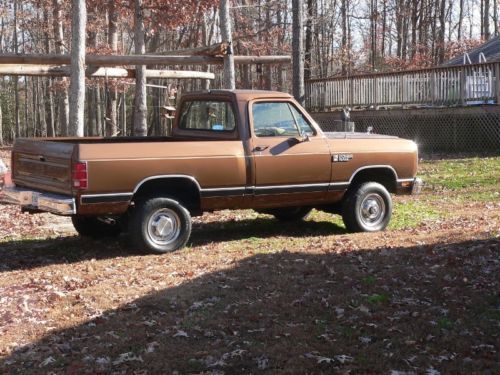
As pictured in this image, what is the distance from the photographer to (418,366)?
452cm

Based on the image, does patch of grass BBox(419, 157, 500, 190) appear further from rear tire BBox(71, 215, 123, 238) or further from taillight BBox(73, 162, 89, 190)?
taillight BBox(73, 162, 89, 190)

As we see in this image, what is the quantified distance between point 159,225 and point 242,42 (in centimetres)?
2476

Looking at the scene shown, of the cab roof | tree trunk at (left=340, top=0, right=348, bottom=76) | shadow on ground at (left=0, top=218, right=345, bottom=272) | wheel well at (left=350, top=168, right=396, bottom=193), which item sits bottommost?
shadow on ground at (left=0, top=218, right=345, bottom=272)

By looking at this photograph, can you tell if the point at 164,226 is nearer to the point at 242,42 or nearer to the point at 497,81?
the point at 497,81

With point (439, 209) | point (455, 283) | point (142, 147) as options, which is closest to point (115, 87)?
point (439, 209)

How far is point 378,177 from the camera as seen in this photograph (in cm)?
984

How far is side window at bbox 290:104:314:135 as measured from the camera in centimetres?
898

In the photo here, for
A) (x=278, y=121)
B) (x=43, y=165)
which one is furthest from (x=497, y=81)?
(x=43, y=165)

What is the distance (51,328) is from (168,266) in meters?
2.10

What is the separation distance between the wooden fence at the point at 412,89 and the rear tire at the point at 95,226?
46.2ft

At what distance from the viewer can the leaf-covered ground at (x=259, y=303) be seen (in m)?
4.72

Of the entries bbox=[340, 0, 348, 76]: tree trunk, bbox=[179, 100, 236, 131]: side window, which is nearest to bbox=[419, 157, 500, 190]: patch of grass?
bbox=[179, 100, 236, 131]: side window

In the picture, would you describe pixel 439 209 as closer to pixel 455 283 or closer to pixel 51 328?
pixel 455 283

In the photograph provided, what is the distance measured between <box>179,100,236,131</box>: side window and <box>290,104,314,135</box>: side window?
883 mm
